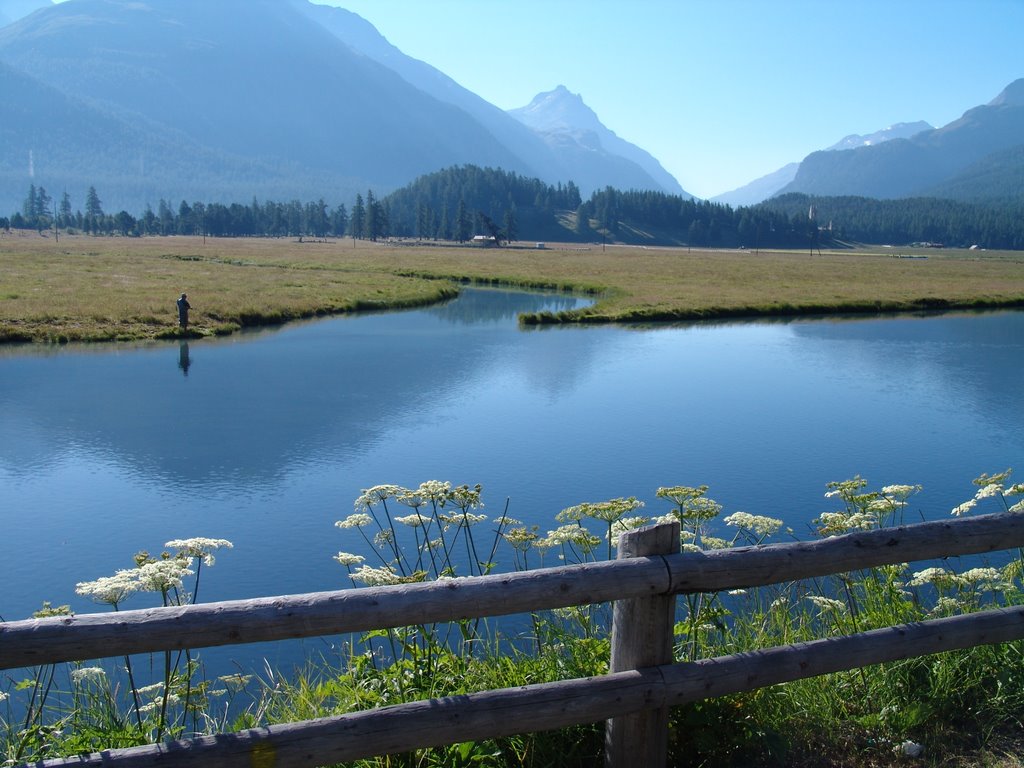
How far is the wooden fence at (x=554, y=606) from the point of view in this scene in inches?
161

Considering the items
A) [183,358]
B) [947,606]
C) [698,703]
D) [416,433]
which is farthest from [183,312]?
[698,703]

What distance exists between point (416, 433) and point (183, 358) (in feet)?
49.9

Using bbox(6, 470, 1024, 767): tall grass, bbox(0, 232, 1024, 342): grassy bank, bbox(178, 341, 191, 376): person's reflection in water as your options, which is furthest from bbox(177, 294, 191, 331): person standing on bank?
bbox(6, 470, 1024, 767): tall grass

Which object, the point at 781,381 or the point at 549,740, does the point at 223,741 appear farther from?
the point at 781,381

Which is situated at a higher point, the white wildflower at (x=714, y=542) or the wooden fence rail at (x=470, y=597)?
the wooden fence rail at (x=470, y=597)

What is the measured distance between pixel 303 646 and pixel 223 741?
20.3 ft

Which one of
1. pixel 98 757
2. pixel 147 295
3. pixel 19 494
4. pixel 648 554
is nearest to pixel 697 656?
pixel 648 554

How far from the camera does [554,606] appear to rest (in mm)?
4570

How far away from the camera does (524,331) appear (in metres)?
44.3

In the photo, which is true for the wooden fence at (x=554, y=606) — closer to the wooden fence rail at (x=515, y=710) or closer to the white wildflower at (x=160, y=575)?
the wooden fence rail at (x=515, y=710)

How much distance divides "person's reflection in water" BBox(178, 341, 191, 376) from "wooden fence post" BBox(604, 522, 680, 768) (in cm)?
2827

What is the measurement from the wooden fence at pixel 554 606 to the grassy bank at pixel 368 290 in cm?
3664

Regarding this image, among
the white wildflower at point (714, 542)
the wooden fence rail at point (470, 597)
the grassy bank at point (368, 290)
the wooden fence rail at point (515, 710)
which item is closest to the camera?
the wooden fence rail at point (470, 597)

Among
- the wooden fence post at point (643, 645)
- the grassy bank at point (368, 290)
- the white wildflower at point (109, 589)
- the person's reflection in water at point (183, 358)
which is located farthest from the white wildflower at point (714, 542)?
the grassy bank at point (368, 290)
